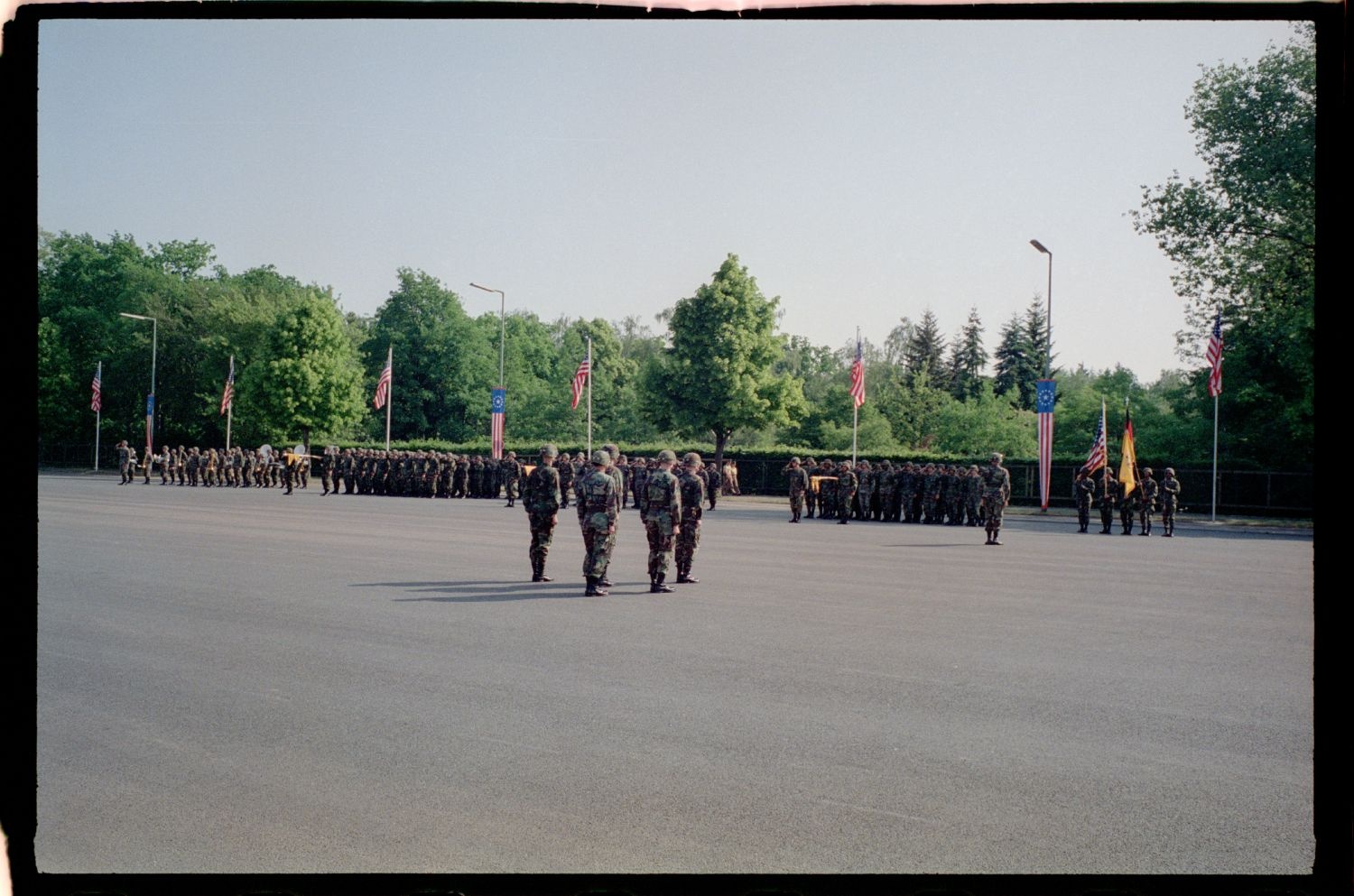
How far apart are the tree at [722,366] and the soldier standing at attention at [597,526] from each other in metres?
40.5

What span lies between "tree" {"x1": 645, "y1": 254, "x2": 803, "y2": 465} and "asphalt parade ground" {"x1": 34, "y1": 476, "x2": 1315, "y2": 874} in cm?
4003

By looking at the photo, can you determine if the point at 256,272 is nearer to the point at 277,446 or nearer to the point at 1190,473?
the point at 277,446

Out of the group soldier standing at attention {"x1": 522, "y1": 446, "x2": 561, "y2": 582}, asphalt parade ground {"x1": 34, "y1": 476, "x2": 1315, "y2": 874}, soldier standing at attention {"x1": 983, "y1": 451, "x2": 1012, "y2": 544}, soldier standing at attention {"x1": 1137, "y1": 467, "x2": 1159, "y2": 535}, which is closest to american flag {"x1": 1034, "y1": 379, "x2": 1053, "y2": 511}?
soldier standing at attention {"x1": 1137, "y1": 467, "x2": 1159, "y2": 535}

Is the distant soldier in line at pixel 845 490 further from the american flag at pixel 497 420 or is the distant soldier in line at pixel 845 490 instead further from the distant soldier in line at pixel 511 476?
the american flag at pixel 497 420

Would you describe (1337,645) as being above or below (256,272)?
below

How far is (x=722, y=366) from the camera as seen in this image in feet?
181

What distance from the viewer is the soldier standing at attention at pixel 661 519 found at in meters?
14.4

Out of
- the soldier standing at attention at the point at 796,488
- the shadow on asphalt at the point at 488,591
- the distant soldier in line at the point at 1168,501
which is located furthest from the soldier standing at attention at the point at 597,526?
the soldier standing at attention at the point at 796,488

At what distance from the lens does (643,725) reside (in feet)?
22.8

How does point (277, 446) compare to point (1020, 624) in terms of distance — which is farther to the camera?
point (277, 446)

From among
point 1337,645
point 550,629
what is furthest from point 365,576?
point 1337,645

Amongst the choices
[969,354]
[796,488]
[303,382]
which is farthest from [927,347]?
[796,488]


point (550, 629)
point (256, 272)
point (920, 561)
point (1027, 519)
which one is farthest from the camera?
point (256, 272)
